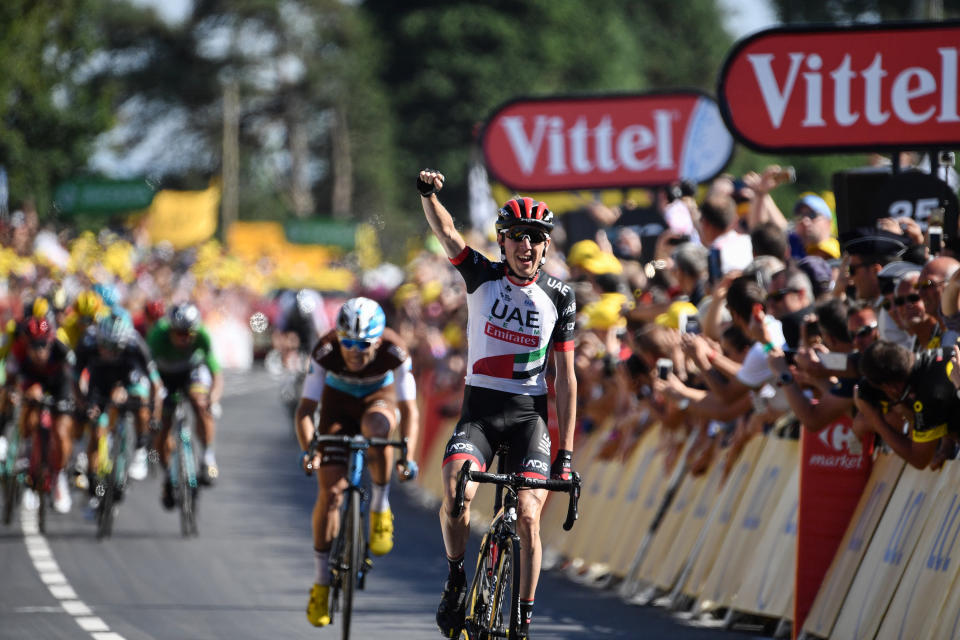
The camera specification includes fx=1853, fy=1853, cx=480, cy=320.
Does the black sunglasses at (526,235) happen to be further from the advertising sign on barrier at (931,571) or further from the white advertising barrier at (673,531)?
the white advertising barrier at (673,531)

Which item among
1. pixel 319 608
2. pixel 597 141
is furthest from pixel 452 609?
pixel 597 141

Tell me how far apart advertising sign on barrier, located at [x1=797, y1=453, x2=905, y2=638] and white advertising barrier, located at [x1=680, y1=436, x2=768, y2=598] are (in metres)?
1.55

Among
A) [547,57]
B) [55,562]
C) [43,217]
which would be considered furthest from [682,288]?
[547,57]

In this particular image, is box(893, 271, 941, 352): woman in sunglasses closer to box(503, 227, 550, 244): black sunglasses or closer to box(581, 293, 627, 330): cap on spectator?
box(503, 227, 550, 244): black sunglasses

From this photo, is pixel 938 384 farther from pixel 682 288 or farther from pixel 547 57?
pixel 547 57

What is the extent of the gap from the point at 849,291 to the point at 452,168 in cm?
6198

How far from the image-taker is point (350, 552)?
34.4ft

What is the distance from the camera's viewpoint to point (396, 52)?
257 feet

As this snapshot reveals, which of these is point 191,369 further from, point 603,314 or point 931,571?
point 931,571

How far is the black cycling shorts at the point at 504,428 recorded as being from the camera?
8828 mm

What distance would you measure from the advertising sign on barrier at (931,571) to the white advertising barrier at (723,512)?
99.7 inches

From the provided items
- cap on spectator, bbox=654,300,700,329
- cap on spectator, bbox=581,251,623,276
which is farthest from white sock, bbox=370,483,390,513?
cap on spectator, bbox=581,251,623,276

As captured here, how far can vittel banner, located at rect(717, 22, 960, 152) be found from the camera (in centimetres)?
1205

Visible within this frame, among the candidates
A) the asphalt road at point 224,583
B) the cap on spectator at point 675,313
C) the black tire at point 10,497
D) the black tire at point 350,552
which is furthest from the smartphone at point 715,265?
the black tire at point 10,497
